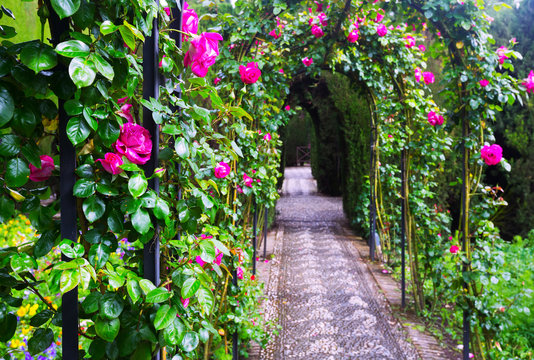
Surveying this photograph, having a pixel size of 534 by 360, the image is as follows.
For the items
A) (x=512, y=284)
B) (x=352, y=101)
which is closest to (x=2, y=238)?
(x=512, y=284)

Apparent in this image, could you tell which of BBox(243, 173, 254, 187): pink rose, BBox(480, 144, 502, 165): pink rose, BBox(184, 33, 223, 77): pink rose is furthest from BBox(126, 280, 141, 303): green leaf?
BBox(480, 144, 502, 165): pink rose

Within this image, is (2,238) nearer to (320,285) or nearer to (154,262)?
(320,285)

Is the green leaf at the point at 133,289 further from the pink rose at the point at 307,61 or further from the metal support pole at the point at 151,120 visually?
the pink rose at the point at 307,61

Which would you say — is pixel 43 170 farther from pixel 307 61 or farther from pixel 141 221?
pixel 307 61

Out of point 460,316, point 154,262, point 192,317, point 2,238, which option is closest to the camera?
point 154,262

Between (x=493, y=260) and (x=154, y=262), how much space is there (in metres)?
1.84

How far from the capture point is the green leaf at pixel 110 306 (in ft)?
2.00

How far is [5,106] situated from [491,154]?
6.53 ft

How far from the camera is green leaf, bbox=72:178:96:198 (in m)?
0.58

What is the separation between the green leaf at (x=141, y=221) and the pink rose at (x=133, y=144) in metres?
0.10

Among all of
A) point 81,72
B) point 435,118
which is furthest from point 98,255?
point 435,118

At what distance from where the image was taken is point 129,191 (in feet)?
2.00

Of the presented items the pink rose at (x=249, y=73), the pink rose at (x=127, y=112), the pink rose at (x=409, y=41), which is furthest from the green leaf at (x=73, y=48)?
the pink rose at (x=409, y=41)

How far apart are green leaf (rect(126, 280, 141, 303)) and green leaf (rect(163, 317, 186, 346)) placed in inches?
3.1
